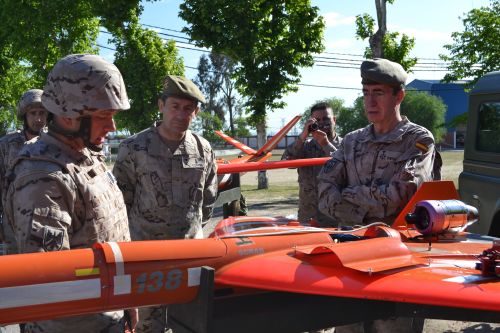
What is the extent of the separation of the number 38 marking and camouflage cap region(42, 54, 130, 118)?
0.77 m

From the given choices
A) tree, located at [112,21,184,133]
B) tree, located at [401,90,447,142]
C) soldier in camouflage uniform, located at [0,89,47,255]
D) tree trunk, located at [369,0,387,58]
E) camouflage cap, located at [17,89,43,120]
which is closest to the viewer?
soldier in camouflage uniform, located at [0,89,47,255]

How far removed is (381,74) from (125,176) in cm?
191

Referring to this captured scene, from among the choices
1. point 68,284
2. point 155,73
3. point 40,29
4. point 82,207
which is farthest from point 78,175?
point 155,73

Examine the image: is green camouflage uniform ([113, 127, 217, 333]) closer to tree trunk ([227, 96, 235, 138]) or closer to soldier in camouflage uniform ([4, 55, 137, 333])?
soldier in camouflage uniform ([4, 55, 137, 333])

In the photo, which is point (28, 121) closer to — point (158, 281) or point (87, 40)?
point (158, 281)

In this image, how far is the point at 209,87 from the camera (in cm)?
7138

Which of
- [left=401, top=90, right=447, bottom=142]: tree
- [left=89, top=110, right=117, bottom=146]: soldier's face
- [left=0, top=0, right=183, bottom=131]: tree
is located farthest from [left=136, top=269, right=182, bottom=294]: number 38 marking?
[left=401, top=90, right=447, bottom=142]: tree

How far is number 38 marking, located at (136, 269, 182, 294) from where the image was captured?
1.90 metres

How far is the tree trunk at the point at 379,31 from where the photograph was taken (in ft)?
50.8

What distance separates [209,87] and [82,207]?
70.2m

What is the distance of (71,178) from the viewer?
2102mm

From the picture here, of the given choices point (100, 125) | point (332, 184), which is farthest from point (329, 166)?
point (100, 125)

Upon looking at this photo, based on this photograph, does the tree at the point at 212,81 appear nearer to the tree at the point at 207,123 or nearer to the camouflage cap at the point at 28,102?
the tree at the point at 207,123

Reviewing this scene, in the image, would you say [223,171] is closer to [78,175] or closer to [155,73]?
[78,175]
